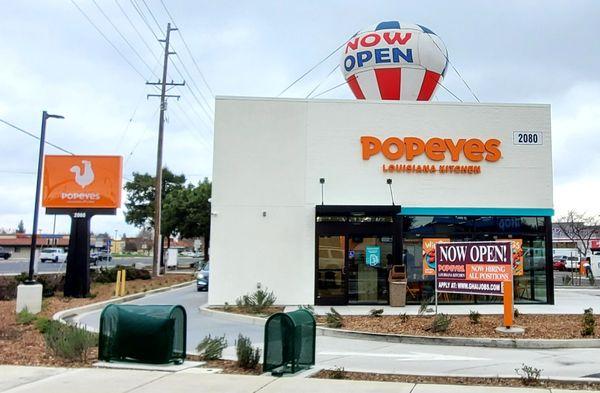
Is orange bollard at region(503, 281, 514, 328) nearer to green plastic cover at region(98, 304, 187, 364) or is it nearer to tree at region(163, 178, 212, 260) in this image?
green plastic cover at region(98, 304, 187, 364)

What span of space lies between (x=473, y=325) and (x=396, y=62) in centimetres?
→ 1031

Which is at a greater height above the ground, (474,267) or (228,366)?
(474,267)

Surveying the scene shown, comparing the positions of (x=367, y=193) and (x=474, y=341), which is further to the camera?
(x=367, y=193)

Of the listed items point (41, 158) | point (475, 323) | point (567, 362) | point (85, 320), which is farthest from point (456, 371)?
point (41, 158)

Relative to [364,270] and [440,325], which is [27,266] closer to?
[364,270]

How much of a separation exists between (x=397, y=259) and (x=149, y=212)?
42.1 metres

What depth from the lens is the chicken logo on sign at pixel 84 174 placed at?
Answer: 21.6 metres

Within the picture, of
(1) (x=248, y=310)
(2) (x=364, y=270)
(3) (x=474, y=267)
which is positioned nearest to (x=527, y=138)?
(2) (x=364, y=270)

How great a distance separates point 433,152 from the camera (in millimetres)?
19484

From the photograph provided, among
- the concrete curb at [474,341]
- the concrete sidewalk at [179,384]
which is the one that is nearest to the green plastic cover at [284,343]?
the concrete sidewalk at [179,384]

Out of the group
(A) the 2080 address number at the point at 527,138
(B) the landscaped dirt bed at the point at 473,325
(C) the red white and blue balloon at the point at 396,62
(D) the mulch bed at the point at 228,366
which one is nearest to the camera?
(D) the mulch bed at the point at 228,366

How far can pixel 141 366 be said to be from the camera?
357 inches

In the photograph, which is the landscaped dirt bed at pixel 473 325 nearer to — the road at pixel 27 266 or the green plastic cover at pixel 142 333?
the green plastic cover at pixel 142 333

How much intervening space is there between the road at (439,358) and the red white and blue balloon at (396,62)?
10.8 m
